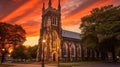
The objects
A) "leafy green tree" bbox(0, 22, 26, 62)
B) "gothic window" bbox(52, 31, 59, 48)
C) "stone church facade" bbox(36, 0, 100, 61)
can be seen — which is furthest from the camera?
"leafy green tree" bbox(0, 22, 26, 62)

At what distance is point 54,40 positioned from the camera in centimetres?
7775

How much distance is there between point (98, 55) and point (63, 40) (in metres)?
26.5

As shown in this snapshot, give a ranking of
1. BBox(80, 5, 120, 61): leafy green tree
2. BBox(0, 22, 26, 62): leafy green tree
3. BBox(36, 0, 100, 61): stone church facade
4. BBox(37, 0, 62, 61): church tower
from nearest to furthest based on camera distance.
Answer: BBox(80, 5, 120, 61): leafy green tree → BBox(36, 0, 100, 61): stone church facade → BBox(37, 0, 62, 61): church tower → BBox(0, 22, 26, 62): leafy green tree

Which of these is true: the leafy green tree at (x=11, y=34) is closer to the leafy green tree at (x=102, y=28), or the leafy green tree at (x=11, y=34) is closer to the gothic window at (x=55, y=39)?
the gothic window at (x=55, y=39)

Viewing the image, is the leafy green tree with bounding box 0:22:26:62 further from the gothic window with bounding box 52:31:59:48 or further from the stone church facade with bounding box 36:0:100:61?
the gothic window with bounding box 52:31:59:48

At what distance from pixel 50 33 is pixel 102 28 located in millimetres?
25048

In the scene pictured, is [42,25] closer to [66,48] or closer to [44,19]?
[44,19]

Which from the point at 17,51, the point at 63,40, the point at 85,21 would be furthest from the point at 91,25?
the point at 17,51

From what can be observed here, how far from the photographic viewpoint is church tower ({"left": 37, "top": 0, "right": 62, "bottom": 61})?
76438mm

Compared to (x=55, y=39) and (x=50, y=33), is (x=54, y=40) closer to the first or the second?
(x=55, y=39)

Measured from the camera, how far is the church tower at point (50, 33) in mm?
76438

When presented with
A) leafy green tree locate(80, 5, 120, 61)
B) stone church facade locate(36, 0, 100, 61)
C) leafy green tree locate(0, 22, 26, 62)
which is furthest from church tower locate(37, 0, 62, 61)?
leafy green tree locate(80, 5, 120, 61)

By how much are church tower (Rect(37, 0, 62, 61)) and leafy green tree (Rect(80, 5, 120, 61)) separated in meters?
12.3

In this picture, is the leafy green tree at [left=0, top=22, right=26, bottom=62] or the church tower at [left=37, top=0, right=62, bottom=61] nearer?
the church tower at [left=37, top=0, right=62, bottom=61]
